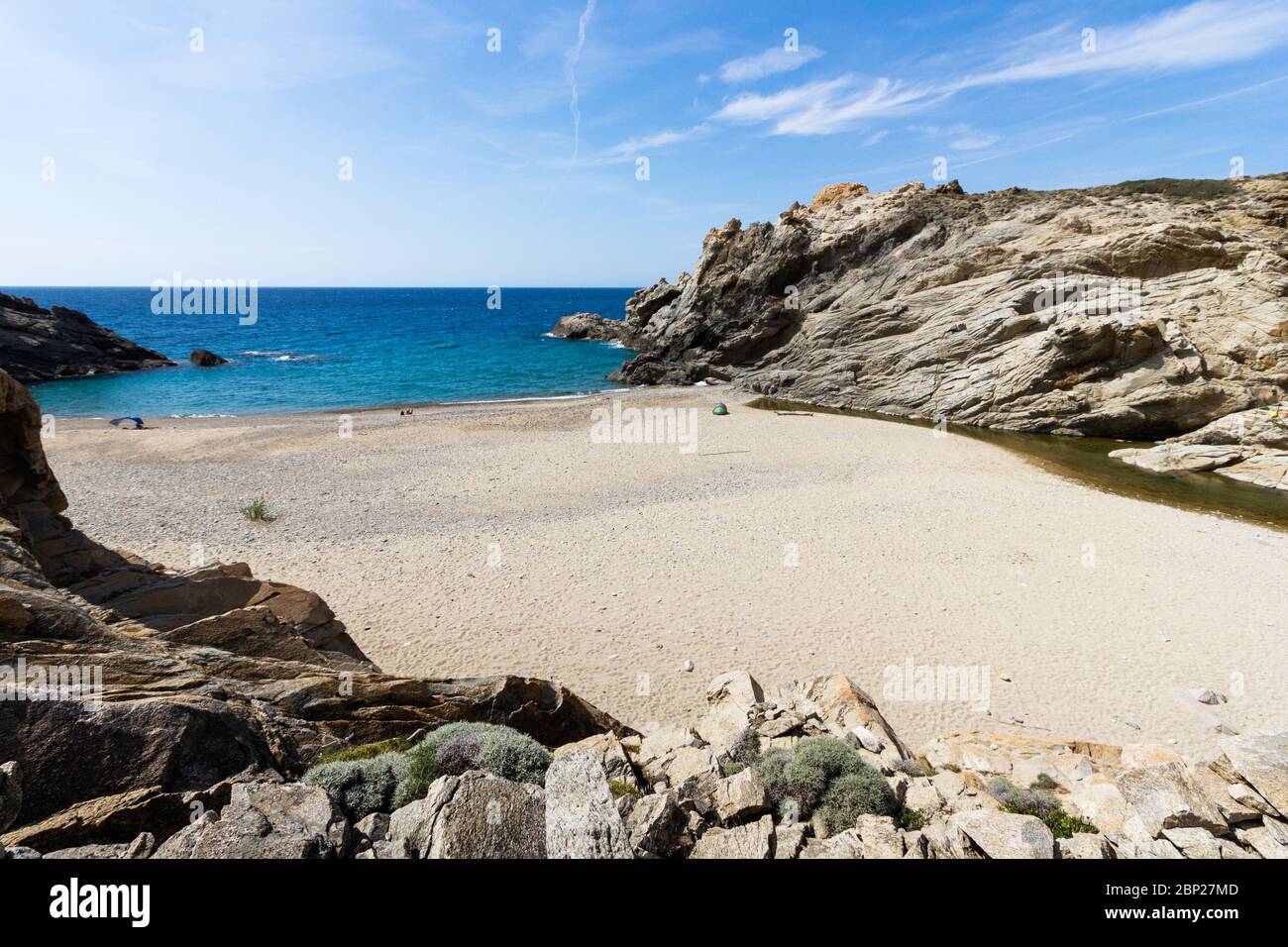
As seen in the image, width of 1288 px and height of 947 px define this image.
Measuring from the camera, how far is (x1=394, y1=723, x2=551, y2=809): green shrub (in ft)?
20.2

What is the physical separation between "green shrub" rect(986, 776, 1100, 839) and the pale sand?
2919mm

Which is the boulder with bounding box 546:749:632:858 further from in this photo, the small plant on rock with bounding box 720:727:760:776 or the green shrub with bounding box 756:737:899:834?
the green shrub with bounding box 756:737:899:834

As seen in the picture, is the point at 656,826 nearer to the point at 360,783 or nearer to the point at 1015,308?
the point at 360,783

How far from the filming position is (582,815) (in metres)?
5.34

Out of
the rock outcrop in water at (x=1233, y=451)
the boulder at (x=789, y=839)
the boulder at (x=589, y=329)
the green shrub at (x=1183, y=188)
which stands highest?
the green shrub at (x=1183, y=188)

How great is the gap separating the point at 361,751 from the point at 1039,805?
7.77 metres

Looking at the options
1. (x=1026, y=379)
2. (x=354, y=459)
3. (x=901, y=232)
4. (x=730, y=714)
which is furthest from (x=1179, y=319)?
(x=354, y=459)

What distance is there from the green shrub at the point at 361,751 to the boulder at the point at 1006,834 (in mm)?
6074

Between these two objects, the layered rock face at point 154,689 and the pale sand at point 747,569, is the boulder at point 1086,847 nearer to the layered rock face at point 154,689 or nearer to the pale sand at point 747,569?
the pale sand at point 747,569

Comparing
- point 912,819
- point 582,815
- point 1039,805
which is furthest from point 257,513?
point 1039,805

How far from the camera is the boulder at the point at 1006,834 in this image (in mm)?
5348

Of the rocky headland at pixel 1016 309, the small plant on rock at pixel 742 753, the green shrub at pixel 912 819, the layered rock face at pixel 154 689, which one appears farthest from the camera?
the rocky headland at pixel 1016 309

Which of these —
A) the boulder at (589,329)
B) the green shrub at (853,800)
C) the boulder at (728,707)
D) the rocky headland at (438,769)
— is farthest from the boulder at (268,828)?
the boulder at (589,329)
